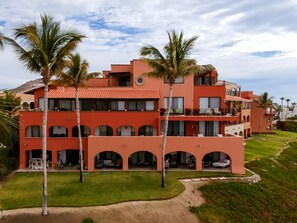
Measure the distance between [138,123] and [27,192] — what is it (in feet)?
46.2

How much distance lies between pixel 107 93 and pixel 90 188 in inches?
516

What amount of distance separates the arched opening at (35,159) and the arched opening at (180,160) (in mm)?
13986

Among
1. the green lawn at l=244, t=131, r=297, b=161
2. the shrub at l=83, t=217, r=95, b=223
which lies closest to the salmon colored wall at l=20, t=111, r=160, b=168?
the shrub at l=83, t=217, r=95, b=223

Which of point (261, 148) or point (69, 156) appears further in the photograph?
point (261, 148)

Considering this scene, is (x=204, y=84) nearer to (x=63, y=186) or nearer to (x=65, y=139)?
(x=65, y=139)

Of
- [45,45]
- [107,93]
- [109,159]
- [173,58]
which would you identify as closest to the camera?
[45,45]

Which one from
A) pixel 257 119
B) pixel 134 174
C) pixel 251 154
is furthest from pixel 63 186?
pixel 257 119

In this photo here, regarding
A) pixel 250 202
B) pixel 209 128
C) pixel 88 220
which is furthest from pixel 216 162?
pixel 88 220

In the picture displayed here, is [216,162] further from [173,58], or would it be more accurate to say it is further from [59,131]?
[59,131]

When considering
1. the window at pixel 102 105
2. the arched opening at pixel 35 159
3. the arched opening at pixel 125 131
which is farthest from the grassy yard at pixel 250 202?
the arched opening at pixel 35 159

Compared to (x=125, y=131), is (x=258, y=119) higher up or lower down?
Answer: higher up

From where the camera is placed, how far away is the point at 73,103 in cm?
3462

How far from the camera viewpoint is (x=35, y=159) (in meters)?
33.4

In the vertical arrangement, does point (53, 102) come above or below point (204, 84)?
below
